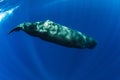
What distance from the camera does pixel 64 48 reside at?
3820mm

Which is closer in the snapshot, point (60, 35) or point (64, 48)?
point (60, 35)

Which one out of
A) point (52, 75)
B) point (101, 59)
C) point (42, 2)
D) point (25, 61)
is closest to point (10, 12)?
point (42, 2)

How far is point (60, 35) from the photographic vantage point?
12.2ft

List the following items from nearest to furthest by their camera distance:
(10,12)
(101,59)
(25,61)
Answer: (101,59), (25,61), (10,12)

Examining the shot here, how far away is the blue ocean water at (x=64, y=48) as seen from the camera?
12.3ft

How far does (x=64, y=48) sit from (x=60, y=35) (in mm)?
201

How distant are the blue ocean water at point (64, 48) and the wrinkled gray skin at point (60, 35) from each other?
0.09m

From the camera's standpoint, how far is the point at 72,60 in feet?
12.5

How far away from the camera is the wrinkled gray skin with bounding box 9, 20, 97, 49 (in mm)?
3693

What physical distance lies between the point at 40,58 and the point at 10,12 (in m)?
0.90

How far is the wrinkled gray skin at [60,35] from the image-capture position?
369 cm

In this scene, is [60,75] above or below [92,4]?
below

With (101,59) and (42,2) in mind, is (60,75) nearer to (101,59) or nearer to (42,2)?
(101,59)

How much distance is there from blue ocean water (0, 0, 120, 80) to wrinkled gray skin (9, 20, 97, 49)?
86 millimetres
